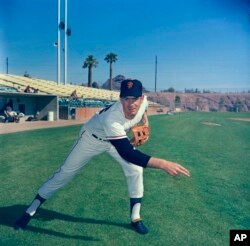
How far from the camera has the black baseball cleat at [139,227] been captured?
3.48m

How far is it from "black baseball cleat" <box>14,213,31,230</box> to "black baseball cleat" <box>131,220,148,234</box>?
124 centimetres

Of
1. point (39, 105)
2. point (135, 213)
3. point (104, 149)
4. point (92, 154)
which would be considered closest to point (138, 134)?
point (104, 149)

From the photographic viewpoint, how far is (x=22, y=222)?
3.58 m

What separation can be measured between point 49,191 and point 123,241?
1.10 meters

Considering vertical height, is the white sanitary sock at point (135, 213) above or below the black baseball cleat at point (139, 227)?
above

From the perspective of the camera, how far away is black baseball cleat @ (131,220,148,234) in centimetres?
348

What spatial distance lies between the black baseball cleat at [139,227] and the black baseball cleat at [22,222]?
124 cm

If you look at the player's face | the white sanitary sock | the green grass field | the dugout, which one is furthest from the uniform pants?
the dugout

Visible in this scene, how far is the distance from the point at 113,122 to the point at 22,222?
5.41 feet

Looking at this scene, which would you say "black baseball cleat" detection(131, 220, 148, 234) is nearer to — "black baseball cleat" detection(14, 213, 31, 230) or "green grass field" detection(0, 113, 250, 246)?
"green grass field" detection(0, 113, 250, 246)

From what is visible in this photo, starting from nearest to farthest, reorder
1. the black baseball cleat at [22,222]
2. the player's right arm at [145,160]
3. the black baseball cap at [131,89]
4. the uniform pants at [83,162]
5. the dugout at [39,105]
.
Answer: the player's right arm at [145,160] → the black baseball cap at [131,89] → the black baseball cleat at [22,222] → the uniform pants at [83,162] → the dugout at [39,105]

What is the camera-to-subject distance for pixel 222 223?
12.5 ft

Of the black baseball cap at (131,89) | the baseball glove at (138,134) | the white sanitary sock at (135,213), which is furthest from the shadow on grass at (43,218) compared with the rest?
the black baseball cap at (131,89)

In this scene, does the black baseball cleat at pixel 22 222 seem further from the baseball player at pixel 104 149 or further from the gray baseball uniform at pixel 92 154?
the gray baseball uniform at pixel 92 154
